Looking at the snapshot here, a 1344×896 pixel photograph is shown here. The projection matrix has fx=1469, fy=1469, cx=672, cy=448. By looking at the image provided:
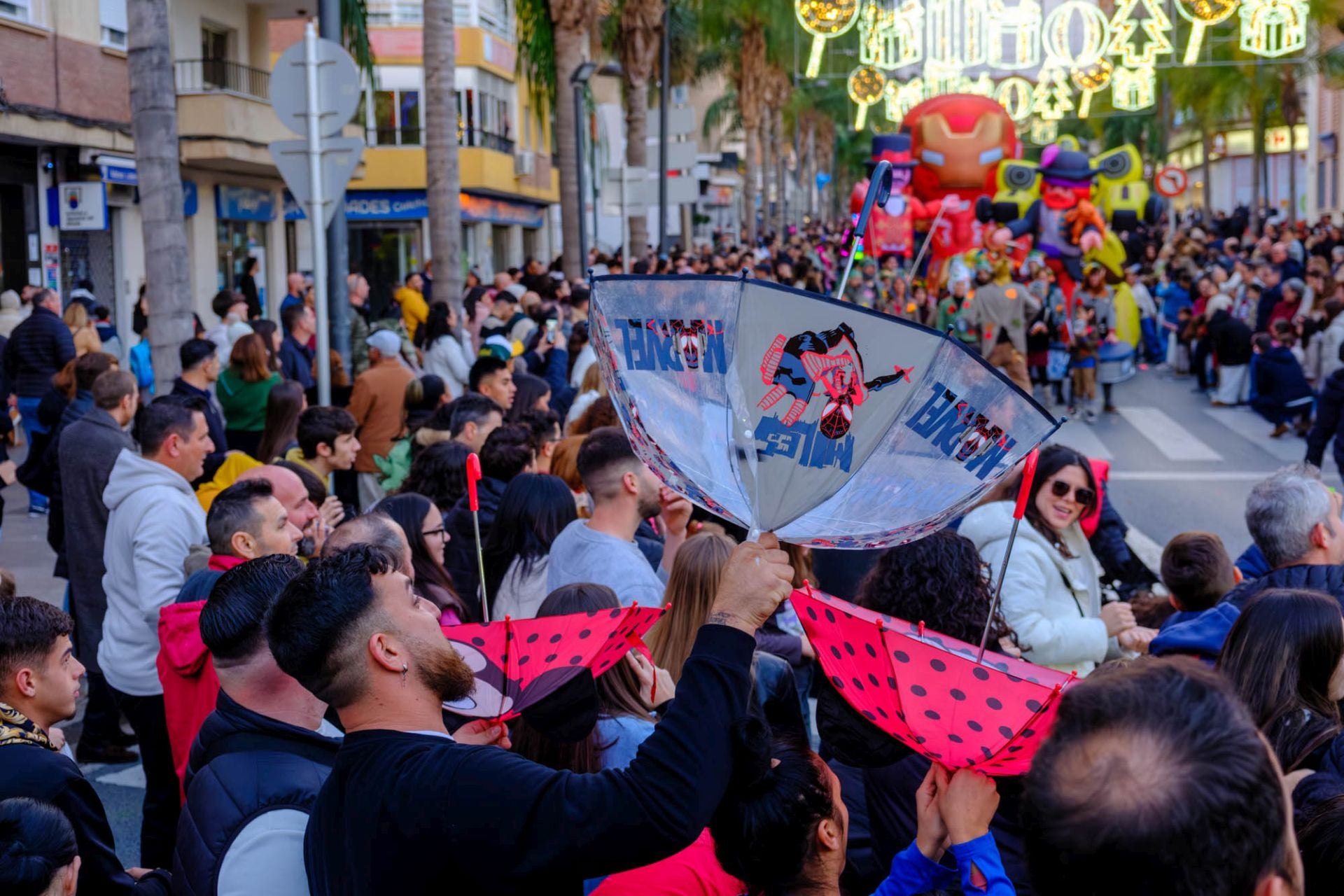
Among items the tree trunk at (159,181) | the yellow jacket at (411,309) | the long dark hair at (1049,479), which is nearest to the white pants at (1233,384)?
the yellow jacket at (411,309)

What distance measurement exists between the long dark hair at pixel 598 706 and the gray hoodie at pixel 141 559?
2.06 m

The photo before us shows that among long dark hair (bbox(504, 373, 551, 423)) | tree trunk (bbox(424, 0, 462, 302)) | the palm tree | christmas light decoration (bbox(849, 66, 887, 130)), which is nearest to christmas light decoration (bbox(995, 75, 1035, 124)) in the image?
christmas light decoration (bbox(849, 66, 887, 130))

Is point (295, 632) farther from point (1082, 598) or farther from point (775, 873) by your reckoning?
point (1082, 598)

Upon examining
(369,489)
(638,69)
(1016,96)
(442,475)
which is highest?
(1016,96)

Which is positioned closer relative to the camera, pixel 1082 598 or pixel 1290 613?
pixel 1290 613

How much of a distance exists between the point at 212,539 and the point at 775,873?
2.69 meters

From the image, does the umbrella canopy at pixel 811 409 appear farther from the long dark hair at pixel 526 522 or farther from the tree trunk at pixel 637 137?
the tree trunk at pixel 637 137

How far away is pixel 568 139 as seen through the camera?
26141 millimetres

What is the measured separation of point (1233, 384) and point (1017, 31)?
15.8 meters

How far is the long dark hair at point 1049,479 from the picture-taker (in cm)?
571

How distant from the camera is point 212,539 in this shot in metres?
4.84

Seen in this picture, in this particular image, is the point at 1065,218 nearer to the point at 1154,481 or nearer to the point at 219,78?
the point at 1154,481

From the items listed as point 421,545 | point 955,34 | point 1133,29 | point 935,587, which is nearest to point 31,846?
point 935,587

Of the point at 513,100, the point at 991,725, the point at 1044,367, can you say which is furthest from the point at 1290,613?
the point at 513,100
